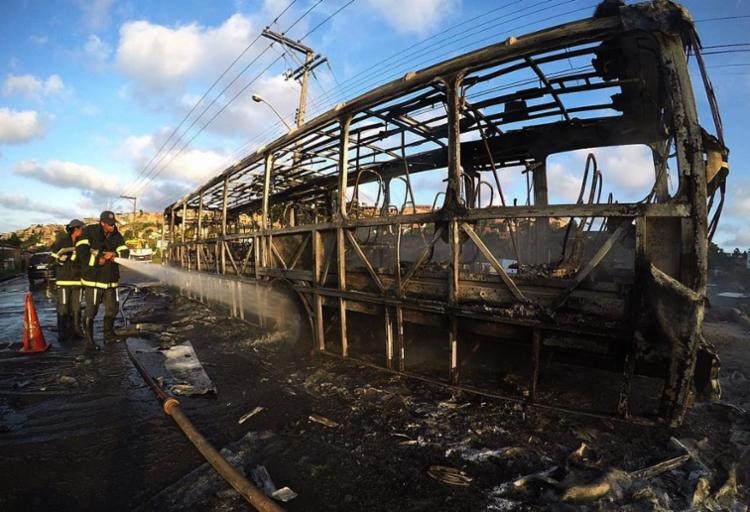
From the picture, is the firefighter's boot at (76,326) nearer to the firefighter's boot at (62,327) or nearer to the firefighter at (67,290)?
the firefighter at (67,290)

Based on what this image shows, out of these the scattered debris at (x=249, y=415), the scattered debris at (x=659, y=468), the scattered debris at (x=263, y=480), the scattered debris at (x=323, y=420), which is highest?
the scattered debris at (x=659, y=468)

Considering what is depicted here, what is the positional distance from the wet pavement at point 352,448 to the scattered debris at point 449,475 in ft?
0.04

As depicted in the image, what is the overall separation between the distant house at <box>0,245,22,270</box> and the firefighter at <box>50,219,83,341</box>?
73.1ft

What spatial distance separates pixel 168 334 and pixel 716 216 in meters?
8.16

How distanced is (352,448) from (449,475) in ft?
2.76

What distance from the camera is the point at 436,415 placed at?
329 cm

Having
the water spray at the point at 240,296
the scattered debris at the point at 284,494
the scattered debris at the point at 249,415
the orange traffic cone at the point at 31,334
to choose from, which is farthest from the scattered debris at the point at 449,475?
the orange traffic cone at the point at 31,334

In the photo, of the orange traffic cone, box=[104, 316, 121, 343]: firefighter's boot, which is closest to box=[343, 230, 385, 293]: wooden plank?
box=[104, 316, 121, 343]: firefighter's boot

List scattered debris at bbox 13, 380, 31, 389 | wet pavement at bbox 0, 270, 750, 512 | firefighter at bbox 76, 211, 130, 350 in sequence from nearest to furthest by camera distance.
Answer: wet pavement at bbox 0, 270, 750, 512
scattered debris at bbox 13, 380, 31, 389
firefighter at bbox 76, 211, 130, 350

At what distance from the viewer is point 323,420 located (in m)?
3.28

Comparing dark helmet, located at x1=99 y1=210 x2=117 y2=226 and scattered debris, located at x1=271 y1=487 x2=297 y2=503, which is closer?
scattered debris, located at x1=271 y1=487 x2=297 y2=503

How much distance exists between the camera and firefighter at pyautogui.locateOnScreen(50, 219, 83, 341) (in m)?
6.23

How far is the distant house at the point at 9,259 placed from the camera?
69.0ft

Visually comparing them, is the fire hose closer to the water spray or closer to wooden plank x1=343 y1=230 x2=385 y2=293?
wooden plank x1=343 y1=230 x2=385 y2=293
